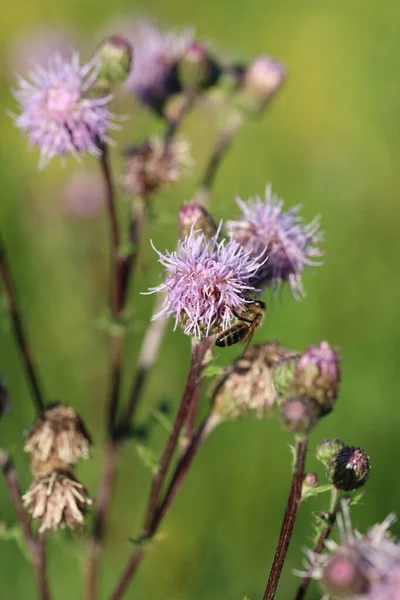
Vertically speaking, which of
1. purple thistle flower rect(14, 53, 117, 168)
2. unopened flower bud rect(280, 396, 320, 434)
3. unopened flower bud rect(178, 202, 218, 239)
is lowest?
unopened flower bud rect(280, 396, 320, 434)

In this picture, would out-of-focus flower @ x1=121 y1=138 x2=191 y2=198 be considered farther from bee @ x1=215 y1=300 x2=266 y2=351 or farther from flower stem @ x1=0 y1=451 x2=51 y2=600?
flower stem @ x1=0 y1=451 x2=51 y2=600

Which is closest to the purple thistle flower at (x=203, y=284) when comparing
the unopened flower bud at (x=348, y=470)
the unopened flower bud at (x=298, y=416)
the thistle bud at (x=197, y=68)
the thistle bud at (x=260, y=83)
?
the unopened flower bud at (x=298, y=416)

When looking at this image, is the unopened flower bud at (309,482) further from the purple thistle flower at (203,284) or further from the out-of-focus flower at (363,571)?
the purple thistle flower at (203,284)

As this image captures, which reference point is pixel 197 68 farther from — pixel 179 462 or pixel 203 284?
pixel 179 462

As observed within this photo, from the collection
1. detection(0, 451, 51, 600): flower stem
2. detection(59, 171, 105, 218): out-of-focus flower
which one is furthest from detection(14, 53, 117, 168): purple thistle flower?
detection(59, 171, 105, 218): out-of-focus flower

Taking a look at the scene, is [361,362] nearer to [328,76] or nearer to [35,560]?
[35,560]

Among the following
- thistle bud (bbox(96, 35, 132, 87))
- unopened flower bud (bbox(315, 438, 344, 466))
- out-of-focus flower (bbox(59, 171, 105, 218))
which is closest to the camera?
unopened flower bud (bbox(315, 438, 344, 466))
